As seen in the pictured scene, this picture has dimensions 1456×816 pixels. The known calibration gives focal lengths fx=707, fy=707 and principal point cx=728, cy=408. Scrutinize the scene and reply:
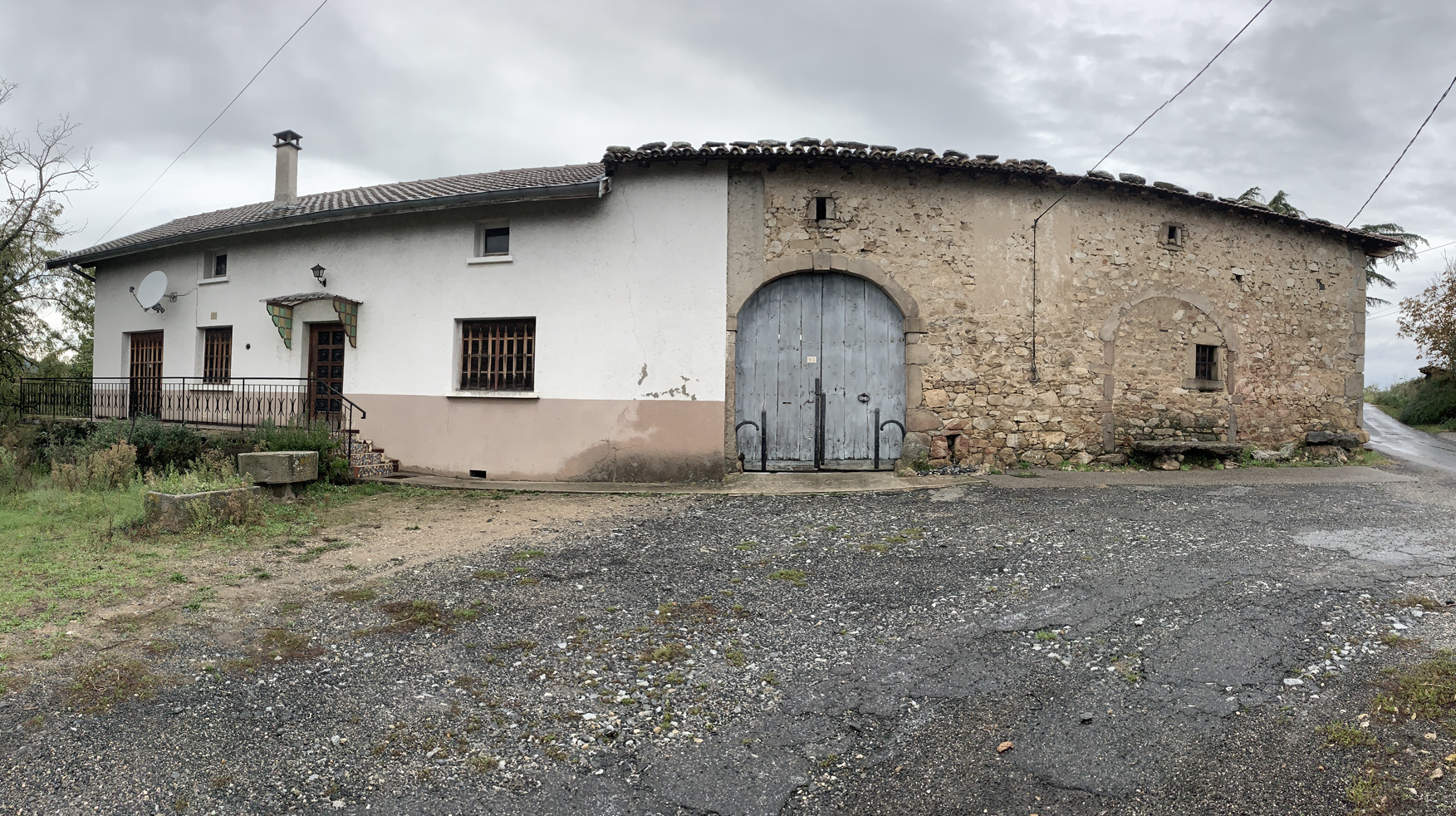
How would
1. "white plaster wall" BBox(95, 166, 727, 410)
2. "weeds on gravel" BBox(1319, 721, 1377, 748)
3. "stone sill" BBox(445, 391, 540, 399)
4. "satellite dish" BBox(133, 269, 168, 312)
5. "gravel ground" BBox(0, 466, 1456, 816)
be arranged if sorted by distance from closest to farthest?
"gravel ground" BBox(0, 466, 1456, 816), "weeds on gravel" BBox(1319, 721, 1377, 748), "white plaster wall" BBox(95, 166, 727, 410), "stone sill" BBox(445, 391, 540, 399), "satellite dish" BBox(133, 269, 168, 312)

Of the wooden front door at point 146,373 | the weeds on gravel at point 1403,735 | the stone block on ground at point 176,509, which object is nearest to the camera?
the weeds on gravel at point 1403,735

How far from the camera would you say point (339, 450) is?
9.55 meters

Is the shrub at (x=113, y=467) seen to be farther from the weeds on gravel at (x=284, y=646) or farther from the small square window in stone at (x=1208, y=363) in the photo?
the small square window in stone at (x=1208, y=363)

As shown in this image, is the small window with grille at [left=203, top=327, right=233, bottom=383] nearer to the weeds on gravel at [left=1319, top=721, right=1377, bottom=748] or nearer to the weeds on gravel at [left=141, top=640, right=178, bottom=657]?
the weeds on gravel at [left=141, top=640, right=178, bottom=657]

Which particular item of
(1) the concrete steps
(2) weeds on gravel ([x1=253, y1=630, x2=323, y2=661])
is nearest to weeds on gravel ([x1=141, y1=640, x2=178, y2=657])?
(2) weeds on gravel ([x1=253, y1=630, x2=323, y2=661])

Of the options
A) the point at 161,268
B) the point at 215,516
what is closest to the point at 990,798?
the point at 215,516

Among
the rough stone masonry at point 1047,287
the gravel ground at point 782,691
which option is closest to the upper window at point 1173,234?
the rough stone masonry at point 1047,287

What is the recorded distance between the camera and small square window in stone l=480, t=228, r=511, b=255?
10.4 meters

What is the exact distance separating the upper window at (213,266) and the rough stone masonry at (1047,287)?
830 centimetres

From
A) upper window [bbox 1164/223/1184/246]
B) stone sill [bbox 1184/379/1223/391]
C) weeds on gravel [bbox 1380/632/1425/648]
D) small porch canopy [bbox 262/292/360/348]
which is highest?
upper window [bbox 1164/223/1184/246]

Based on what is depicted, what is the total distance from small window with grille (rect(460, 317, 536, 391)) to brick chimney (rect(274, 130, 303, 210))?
7288 mm

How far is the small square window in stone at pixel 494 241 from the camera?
10.4 m

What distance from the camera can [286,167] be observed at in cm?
1460

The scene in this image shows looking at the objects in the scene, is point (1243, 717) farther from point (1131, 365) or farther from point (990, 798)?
point (1131, 365)
